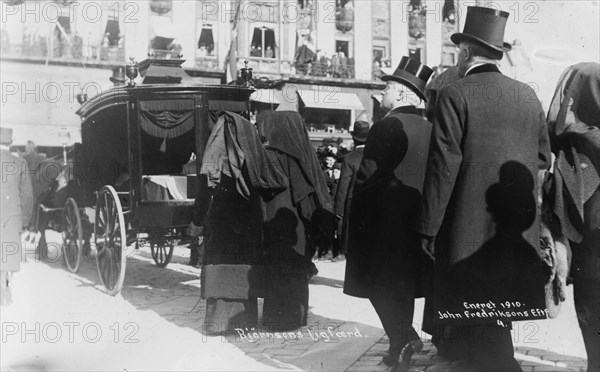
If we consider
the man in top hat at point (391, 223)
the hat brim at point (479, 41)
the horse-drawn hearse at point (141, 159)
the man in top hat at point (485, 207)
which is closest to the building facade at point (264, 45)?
the horse-drawn hearse at point (141, 159)

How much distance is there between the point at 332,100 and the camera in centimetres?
3653

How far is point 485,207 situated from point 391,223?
1076mm

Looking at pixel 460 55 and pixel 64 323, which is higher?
pixel 460 55

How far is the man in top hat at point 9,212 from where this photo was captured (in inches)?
281

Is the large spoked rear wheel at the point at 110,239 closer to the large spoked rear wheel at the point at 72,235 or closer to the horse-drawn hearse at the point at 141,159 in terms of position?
the horse-drawn hearse at the point at 141,159

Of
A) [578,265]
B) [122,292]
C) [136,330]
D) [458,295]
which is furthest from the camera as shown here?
[122,292]

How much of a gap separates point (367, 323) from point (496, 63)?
319cm

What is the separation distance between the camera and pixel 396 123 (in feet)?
16.4

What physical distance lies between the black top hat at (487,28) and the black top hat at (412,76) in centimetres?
106

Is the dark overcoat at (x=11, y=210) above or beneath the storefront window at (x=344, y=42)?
beneath

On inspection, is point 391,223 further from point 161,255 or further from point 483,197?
point 161,255

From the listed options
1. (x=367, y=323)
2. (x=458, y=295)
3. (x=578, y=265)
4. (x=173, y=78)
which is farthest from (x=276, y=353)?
(x=173, y=78)

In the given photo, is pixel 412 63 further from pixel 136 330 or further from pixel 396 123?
pixel 136 330

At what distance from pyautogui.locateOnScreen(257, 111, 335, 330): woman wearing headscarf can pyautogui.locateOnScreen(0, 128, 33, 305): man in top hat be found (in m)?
2.70
